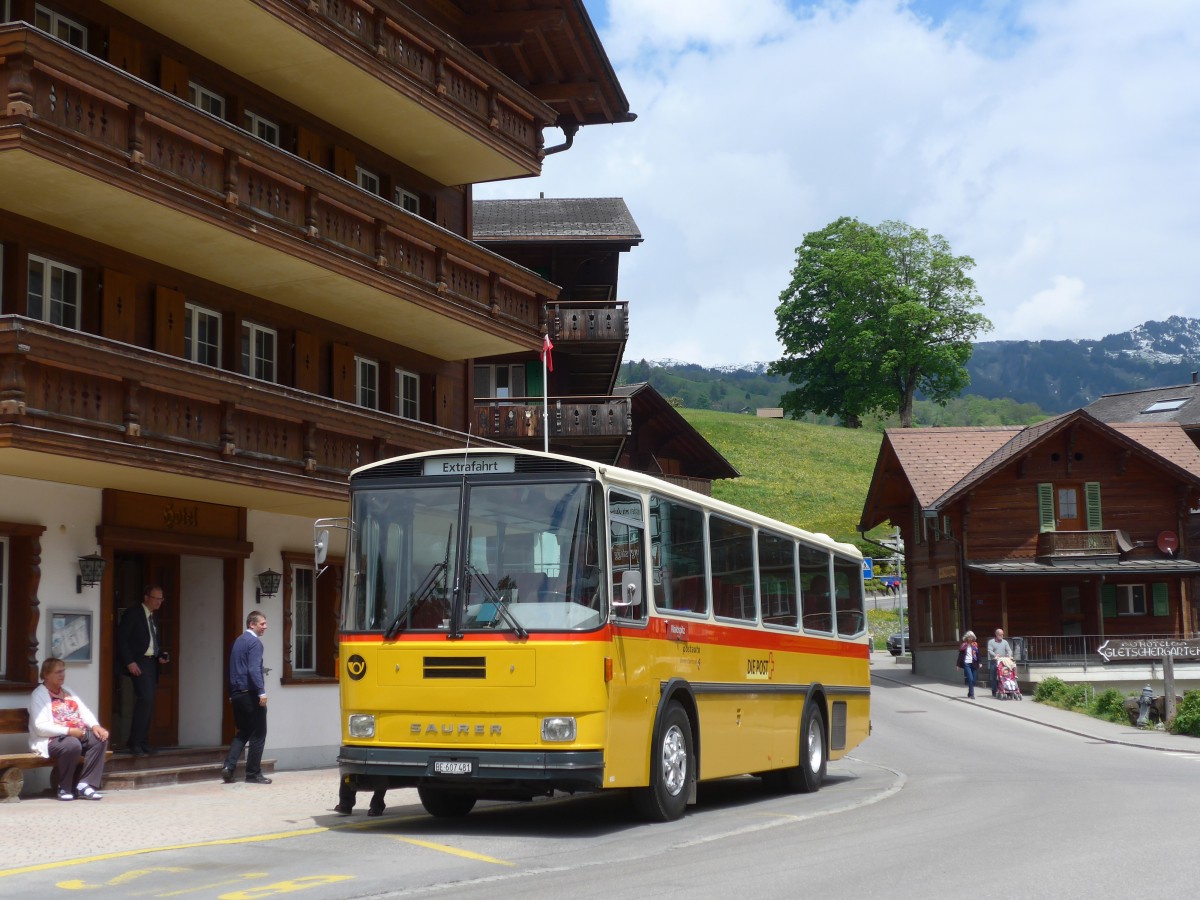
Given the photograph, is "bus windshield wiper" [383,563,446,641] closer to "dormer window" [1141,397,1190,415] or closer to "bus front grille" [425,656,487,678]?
"bus front grille" [425,656,487,678]

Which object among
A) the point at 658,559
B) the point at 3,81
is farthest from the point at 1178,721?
the point at 3,81

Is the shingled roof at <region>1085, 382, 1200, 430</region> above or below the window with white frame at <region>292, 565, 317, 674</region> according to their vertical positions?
above

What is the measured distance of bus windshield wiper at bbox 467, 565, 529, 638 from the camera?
13.0 meters

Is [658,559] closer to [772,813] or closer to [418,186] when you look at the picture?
[772,813]

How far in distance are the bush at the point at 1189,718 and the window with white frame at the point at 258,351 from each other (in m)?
17.3

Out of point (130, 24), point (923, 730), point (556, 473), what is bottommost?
point (923, 730)

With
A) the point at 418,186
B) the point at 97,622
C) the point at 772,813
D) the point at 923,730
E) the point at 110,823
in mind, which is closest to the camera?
the point at 110,823

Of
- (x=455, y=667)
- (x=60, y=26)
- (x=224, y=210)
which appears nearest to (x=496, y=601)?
(x=455, y=667)

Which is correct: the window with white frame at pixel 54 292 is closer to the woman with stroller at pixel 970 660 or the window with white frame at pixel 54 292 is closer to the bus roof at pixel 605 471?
the bus roof at pixel 605 471

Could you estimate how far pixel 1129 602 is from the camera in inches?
2045

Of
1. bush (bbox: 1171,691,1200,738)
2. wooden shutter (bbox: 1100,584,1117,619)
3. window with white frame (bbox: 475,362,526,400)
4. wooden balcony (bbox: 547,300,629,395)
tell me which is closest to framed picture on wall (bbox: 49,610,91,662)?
bush (bbox: 1171,691,1200,738)

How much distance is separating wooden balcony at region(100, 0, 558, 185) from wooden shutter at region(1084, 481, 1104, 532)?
92.3 feet

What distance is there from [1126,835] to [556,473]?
5.33 meters

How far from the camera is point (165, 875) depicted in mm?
10625
